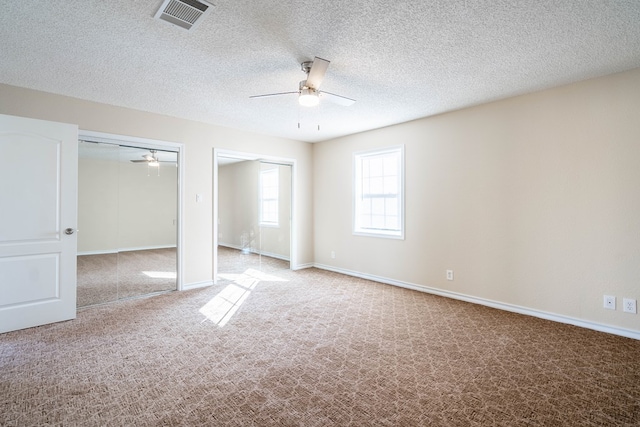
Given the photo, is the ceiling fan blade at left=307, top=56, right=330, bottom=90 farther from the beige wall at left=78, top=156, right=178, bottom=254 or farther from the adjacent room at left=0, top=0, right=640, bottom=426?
the beige wall at left=78, top=156, right=178, bottom=254

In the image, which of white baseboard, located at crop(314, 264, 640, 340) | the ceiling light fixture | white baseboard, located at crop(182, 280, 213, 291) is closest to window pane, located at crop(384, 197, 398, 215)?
white baseboard, located at crop(314, 264, 640, 340)

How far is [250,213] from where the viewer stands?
630 cm

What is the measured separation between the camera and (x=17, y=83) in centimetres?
322

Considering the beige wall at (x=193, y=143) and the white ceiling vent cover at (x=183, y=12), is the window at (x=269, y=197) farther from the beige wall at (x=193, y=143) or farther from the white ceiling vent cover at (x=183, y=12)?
the white ceiling vent cover at (x=183, y=12)

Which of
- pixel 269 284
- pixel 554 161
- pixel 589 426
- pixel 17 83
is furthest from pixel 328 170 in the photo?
pixel 589 426

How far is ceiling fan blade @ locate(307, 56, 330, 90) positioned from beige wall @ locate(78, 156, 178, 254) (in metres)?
2.78

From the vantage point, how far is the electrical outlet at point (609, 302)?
2.97 metres

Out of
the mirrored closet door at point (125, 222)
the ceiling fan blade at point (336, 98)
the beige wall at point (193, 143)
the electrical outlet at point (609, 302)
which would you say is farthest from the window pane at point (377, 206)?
the mirrored closet door at point (125, 222)

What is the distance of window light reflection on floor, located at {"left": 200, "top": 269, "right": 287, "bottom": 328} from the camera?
3.51m

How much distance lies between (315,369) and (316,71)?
7.96 feet

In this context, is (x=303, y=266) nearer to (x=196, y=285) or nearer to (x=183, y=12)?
(x=196, y=285)

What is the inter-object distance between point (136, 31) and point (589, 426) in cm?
391

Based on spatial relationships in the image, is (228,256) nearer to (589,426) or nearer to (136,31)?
(136,31)

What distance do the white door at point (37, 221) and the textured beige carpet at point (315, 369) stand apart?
0.28 metres
